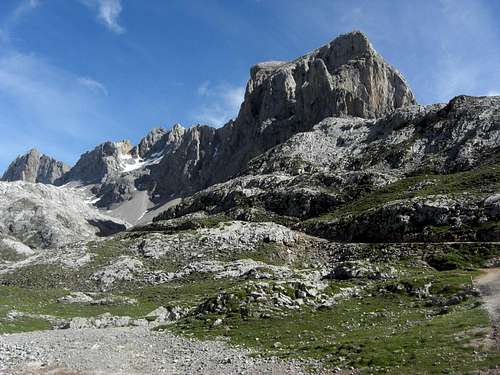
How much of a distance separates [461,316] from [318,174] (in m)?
125

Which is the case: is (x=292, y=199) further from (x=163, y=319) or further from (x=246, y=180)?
(x=163, y=319)

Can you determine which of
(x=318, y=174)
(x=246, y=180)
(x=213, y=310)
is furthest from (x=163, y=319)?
(x=246, y=180)

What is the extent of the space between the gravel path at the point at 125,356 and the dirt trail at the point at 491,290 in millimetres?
15411

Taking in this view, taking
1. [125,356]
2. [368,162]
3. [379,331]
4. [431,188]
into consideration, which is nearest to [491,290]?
[379,331]

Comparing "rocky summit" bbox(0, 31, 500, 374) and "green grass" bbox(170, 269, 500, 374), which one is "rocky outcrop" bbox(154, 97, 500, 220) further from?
"green grass" bbox(170, 269, 500, 374)

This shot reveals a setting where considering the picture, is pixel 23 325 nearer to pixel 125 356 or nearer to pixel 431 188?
pixel 125 356

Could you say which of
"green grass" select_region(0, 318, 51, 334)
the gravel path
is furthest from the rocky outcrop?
the gravel path

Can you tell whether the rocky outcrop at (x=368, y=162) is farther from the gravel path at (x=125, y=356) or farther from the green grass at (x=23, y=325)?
the gravel path at (x=125, y=356)

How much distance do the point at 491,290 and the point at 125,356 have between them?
33.2m

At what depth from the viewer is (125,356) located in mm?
37531

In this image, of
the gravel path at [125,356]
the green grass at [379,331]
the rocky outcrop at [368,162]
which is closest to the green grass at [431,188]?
the rocky outcrop at [368,162]

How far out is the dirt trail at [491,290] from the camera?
34.4m

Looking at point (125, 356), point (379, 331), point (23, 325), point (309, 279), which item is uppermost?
point (309, 279)

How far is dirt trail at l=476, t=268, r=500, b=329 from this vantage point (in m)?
34.4
